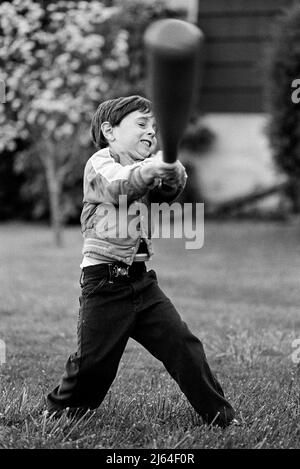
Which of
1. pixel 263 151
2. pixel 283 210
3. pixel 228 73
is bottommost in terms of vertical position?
pixel 283 210

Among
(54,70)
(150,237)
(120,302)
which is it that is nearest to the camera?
(120,302)

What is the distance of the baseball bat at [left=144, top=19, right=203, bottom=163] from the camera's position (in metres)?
1.90

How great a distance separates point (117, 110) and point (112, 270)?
55 centimetres

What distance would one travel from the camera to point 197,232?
8836mm

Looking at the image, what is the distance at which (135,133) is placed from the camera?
2.71 meters

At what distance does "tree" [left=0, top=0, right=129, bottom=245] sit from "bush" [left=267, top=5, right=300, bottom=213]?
1633 mm

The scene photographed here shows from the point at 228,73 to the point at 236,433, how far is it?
9.17 meters

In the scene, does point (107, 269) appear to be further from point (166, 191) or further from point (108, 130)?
point (108, 130)

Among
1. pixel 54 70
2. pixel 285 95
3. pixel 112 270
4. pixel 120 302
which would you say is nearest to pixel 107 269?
pixel 112 270

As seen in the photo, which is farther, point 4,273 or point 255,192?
point 255,192

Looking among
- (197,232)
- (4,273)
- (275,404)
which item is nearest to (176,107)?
(275,404)

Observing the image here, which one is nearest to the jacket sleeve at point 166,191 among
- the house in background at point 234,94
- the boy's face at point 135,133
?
the boy's face at point 135,133
